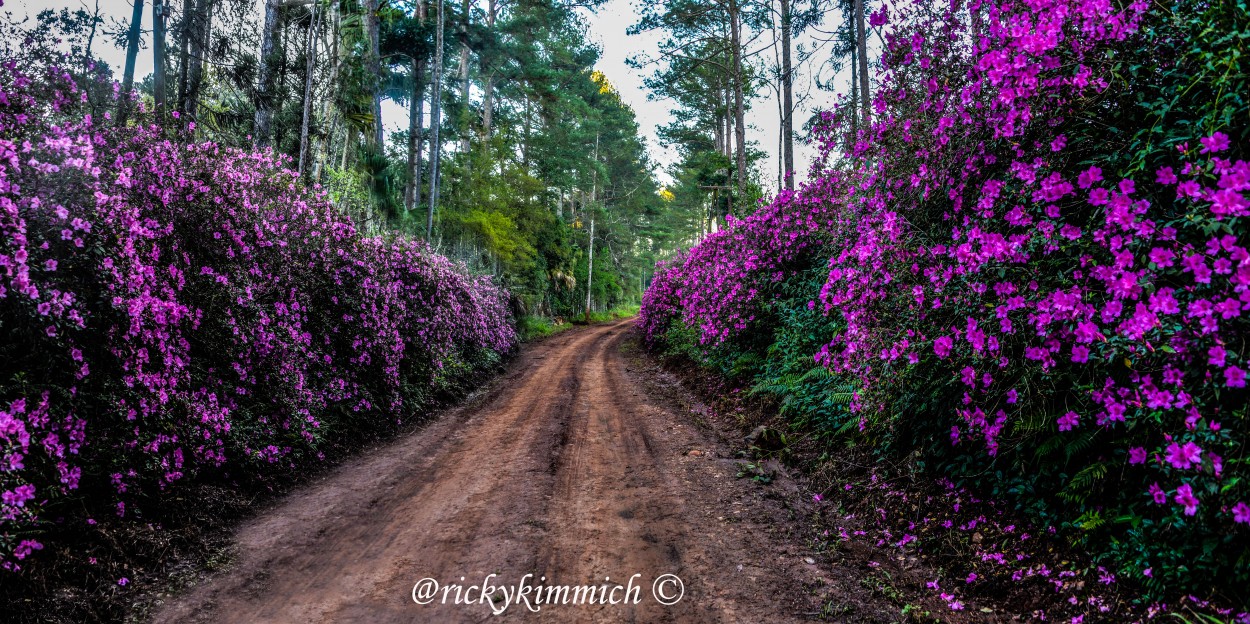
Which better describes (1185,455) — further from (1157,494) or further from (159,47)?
(159,47)

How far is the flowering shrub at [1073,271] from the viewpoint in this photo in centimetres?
235

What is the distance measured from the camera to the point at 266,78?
10703 mm

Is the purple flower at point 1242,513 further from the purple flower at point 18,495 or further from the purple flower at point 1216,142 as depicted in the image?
the purple flower at point 18,495

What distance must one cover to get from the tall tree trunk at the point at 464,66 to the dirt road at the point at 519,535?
53.8 ft

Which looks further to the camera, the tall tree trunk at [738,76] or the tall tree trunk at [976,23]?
the tall tree trunk at [738,76]

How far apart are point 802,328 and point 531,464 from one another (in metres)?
4.32

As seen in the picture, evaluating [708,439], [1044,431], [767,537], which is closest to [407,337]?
[708,439]

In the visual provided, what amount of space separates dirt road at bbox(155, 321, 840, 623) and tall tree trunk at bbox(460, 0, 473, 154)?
16.4 meters

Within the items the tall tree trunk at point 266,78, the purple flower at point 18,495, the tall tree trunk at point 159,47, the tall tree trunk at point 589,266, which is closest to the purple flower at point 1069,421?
the purple flower at point 18,495

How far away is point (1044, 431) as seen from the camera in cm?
340

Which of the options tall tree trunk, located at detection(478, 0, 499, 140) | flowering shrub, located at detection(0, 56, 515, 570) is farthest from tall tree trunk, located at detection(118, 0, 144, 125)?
tall tree trunk, located at detection(478, 0, 499, 140)

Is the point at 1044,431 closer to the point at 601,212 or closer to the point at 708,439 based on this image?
the point at 708,439

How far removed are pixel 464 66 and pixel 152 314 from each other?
2247 centimetres

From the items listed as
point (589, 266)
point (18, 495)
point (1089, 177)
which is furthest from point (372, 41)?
point (589, 266)
